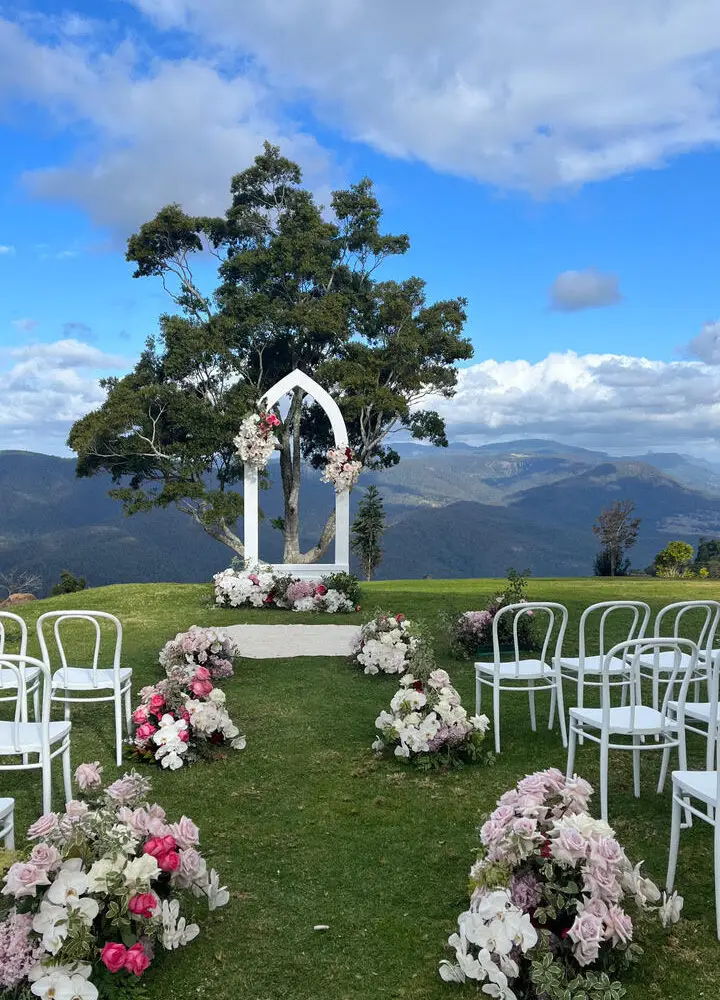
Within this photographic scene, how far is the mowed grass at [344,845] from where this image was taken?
293 centimetres

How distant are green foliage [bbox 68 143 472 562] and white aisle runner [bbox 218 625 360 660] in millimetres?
9324

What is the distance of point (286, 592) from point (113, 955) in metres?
10.4

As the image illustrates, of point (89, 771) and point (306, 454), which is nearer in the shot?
point (89, 771)

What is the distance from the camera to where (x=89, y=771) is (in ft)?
12.6

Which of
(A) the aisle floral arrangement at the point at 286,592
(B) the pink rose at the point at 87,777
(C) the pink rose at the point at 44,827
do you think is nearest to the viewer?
(C) the pink rose at the point at 44,827

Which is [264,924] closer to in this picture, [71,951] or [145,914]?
[145,914]

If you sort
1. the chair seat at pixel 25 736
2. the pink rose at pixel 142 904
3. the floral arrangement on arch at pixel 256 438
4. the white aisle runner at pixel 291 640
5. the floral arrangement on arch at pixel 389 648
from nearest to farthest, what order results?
the pink rose at pixel 142 904
the chair seat at pixel 25 736
the floral arrangement on arch at pixel 389 648
the white aisle runner at pixel 291 640
the floral arrangement on arch at pixel 256 438

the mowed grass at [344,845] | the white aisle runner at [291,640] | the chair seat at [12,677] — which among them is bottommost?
the white aisle runner at [291,640]

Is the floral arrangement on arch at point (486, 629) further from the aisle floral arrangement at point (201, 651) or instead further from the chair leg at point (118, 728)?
the chair leg at point (118, 728)

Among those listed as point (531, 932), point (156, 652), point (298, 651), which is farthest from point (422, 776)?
point (156, 652)

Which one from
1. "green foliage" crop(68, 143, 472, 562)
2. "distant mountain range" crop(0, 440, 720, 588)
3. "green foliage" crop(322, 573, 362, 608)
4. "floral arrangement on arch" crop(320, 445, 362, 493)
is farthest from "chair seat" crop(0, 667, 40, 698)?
"distant mountain range" crop(0, 440, 720, 588)

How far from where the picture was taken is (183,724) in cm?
539

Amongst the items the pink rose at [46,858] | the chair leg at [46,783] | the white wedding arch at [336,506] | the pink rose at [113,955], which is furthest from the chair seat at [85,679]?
the white wedding arch at [336,506]

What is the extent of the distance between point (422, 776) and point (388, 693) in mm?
2317
